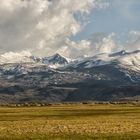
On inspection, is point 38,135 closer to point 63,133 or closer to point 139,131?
point 63,133

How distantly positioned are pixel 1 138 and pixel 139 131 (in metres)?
16.9

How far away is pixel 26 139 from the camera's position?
1780 inches

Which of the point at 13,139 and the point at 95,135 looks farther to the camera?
the point at 95,135

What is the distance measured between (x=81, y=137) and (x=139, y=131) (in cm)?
925

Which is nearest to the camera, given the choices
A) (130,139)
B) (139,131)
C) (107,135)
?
(130,139)

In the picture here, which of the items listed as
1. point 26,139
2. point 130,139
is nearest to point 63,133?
point 26,139

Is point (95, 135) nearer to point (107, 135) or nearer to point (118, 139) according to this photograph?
point (107, 135)

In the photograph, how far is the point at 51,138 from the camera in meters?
46.0

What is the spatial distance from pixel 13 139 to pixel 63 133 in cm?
786

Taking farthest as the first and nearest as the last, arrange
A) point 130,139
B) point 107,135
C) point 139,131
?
1. point 139,131
2. point 107,135
3. point 130,139

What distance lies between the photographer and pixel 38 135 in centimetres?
4950

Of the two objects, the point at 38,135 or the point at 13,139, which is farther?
the point at 38,135

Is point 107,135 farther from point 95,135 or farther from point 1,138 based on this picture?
point 1,138

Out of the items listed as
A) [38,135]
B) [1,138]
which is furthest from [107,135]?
[1,138]
